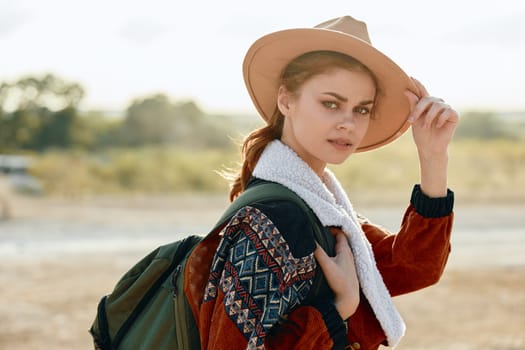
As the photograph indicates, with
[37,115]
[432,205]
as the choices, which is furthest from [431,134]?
[37,115]


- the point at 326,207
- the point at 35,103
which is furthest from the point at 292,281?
the point at 35,103

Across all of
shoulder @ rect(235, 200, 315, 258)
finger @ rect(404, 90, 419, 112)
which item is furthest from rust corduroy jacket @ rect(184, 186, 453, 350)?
finger @ rect(404, 90, 419, 112)

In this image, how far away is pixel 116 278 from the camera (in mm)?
8016

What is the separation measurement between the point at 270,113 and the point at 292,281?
705mm

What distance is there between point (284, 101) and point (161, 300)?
61 cm

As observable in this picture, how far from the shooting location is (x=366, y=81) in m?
2.08

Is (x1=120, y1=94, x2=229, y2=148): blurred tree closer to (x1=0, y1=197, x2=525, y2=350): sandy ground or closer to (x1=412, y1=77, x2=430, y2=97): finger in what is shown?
(x1=0, y1=197, x2=525, y2=350): sandy ground

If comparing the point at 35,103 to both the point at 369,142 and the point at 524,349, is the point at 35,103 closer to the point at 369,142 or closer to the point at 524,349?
the point at 524,349

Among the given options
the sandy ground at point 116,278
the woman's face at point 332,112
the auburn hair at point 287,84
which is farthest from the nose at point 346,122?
the sandy ground at point 116,278

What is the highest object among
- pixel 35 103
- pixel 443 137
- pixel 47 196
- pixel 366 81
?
pixel 35 103

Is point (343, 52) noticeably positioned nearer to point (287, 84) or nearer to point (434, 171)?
point (287, 84)

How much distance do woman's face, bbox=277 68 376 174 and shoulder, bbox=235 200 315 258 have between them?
0.25 m

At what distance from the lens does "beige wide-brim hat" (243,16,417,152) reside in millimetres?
2033

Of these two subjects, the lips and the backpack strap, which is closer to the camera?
the backpack strap
